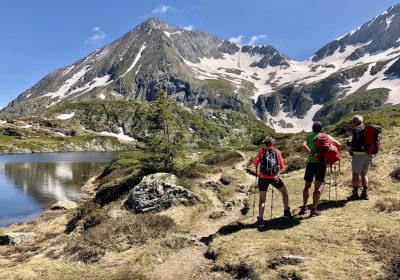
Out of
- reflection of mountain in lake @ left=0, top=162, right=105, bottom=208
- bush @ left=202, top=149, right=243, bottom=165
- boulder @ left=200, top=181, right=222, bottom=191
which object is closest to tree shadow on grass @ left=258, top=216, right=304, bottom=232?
boulder @ left=200, top=181, right=222, bottom=191

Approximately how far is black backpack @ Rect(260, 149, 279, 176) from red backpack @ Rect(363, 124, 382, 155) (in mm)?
4819

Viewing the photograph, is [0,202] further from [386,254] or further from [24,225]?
[386,254]

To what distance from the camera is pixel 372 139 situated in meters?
16.8

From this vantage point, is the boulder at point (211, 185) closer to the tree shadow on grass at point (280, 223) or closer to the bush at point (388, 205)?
the tree shadow on grass at point (280, 223)

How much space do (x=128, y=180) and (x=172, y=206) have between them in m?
13.0

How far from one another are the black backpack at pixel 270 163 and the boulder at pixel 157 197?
26.4 ft

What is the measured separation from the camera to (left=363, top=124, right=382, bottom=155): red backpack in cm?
1678

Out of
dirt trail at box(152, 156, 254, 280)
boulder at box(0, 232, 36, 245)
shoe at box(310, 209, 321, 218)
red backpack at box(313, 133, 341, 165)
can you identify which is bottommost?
boulder at box(0, 232, 36, 245)

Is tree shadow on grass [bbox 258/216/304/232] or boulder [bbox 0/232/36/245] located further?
boulder [bbox 0/232/36/245]

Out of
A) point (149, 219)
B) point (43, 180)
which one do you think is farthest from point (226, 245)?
point (43, 180)

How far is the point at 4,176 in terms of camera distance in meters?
76.5

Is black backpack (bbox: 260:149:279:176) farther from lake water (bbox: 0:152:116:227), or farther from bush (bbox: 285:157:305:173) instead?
lake water (bbox: 0:152:116:227)

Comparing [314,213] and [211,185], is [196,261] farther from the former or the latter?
[211,185]

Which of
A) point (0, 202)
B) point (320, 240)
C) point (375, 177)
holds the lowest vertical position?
point (0, 202)
